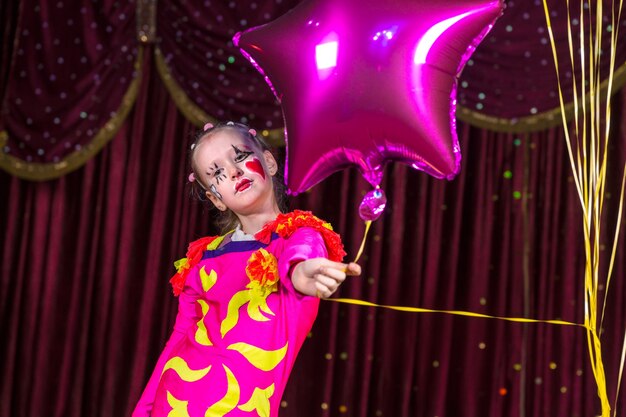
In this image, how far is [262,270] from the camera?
1.27 m

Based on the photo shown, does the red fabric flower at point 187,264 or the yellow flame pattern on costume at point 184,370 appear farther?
the red fabric flower at point 187,264

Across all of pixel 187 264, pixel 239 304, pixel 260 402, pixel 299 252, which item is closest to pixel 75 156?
pixel 187 264

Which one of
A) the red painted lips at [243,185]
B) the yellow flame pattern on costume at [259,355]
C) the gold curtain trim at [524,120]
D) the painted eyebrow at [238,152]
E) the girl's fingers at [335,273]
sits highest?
the gold curtain trim at [524,120]

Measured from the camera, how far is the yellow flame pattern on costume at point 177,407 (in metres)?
1.33

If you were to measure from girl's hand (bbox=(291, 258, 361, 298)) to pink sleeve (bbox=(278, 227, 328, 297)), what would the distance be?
0.06 feet

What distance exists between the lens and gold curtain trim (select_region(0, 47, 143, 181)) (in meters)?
2.72

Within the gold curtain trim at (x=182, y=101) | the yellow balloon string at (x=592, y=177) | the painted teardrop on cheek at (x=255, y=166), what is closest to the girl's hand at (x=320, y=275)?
the painted teardrop on cheek at (x=255, y=166)

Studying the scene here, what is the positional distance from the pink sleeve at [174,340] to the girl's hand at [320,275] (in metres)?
0.43

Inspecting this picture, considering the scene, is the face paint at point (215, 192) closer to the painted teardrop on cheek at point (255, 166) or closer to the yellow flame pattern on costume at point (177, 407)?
the painted teardrop on cheek at point (255, 166)

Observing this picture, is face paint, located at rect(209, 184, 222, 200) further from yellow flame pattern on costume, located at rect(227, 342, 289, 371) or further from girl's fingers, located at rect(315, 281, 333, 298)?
girl's fingers, located at rect(315, 281, 333, 298)

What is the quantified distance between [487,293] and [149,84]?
147cm

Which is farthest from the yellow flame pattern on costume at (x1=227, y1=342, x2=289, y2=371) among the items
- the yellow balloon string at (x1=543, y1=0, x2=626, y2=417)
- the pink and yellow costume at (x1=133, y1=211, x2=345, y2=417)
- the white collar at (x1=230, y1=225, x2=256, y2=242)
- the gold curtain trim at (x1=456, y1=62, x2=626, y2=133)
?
the gold curtain trim at (x1=456, y1=62, x2=626, y2=133)

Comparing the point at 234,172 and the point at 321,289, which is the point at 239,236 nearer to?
the point at 234,172

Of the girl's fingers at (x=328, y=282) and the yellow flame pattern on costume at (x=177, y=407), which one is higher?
the girl's fingers at (x=328, y=282)
